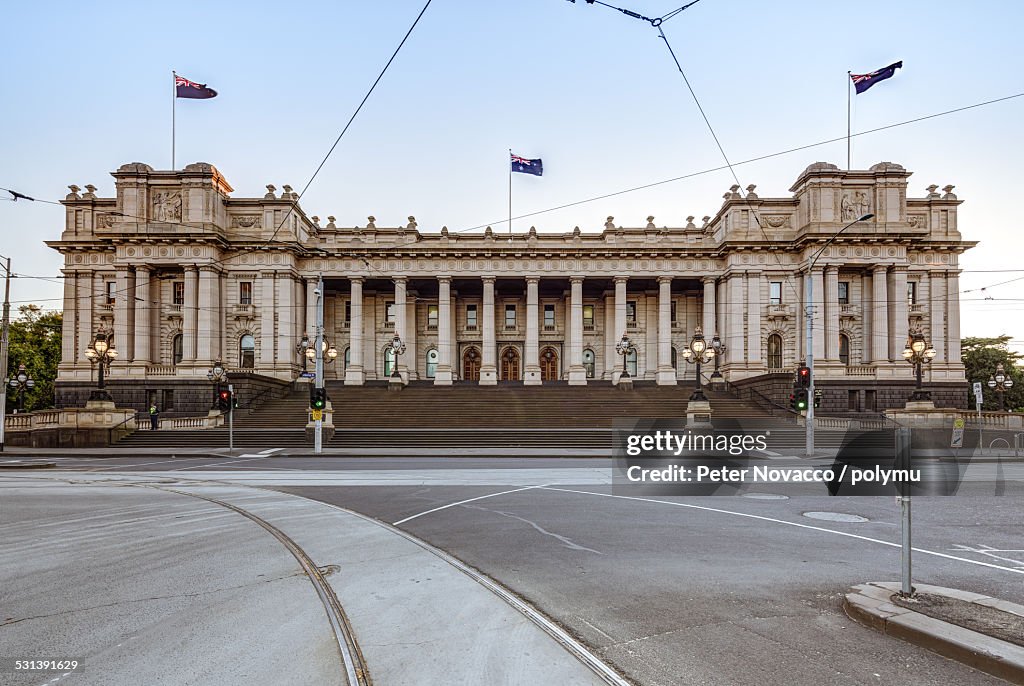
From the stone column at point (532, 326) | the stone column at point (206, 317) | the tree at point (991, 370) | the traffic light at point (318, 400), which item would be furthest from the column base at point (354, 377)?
the tree at point (991, 370)

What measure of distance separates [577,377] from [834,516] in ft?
127

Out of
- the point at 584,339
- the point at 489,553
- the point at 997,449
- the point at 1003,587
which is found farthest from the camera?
the point at 584,339

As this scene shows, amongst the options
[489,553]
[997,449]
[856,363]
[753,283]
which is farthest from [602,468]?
[856,363]

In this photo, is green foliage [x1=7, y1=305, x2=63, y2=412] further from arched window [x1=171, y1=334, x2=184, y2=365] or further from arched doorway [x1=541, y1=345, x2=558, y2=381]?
arched doorway [x1=541, y1=345, x2=558, y2=381]

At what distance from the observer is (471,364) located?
196ft

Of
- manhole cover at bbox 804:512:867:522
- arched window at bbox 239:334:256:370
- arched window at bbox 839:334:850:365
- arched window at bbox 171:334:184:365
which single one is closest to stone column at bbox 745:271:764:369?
arched window at bbox 839:334:850:365

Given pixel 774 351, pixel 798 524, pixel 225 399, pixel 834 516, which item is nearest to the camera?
pixel 798 524

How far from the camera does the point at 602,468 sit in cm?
2166

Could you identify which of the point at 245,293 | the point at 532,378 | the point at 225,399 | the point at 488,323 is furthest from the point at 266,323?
the point at 532,378

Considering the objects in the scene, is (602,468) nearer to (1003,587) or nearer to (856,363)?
(1003,587)

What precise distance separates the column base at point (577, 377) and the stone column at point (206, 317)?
27.4m

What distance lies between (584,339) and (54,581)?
5313cm

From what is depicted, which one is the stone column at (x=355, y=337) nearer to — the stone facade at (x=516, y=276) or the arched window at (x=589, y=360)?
the stone facade at (x=516, y=276)

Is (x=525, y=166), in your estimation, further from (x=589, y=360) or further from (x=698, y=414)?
(x=698, y=414)
